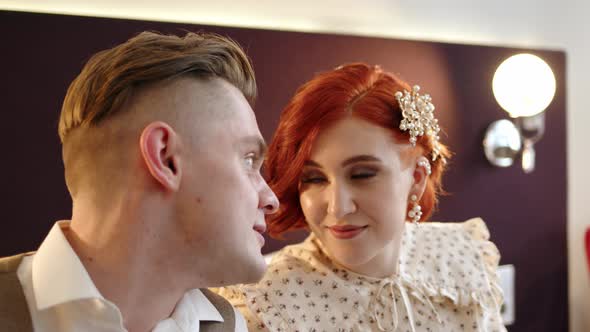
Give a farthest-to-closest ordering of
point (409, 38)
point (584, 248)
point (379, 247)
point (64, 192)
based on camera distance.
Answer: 1. point (584, 248)
2. point (409, 38)
3. point (64, 192)
4. point (379, 247)

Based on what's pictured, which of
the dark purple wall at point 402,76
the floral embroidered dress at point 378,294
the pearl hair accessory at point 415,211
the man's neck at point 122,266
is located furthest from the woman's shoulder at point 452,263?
the man's neck at point 122,266

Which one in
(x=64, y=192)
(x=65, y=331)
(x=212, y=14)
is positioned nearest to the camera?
(x=65, y=331)

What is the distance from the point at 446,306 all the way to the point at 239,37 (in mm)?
876

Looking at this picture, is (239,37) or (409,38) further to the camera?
(409,38)

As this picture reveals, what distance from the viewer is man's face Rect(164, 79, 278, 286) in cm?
109

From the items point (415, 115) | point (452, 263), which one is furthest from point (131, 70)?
point (452, 263)

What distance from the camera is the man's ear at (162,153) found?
1037 millimetres

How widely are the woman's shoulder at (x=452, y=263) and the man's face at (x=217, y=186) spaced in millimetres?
638

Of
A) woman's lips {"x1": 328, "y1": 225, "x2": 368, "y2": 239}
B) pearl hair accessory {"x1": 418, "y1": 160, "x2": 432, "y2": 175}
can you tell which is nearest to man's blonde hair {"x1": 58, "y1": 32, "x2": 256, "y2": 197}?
woman's lips {"x1": 328, "y1": 225, "x2": 368, "y2": 239}

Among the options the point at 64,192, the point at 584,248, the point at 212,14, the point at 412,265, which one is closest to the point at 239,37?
the point at 212,14

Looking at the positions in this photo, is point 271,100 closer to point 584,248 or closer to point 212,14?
point 212,14

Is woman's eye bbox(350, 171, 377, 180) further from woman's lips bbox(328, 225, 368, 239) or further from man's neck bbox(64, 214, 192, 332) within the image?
man's neck bbox(64, 214, 192, 332)

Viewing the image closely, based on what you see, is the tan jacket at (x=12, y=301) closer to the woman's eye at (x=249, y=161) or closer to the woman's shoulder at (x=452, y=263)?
the woman's eye at (x=249, y=161)

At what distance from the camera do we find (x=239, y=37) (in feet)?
6.04
